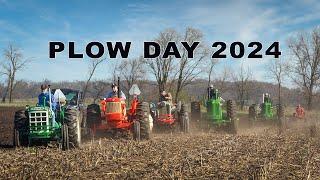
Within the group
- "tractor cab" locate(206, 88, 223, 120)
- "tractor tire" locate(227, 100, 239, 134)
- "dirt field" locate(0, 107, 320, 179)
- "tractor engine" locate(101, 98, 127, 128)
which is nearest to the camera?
"dirt field" locate(0, 107, 320, 179)

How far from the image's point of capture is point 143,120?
14.3 metres

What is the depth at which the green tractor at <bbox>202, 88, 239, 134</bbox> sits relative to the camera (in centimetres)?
1972

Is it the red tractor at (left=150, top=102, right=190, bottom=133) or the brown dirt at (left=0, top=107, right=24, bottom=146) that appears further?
the red tractor at (left=150, top=102, right=190, bottom=133)

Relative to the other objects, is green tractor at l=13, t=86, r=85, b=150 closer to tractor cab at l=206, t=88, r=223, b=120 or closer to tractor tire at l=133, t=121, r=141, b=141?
tractor tire at l=133, t=121, r=141, b=141

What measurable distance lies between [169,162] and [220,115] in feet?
37.9

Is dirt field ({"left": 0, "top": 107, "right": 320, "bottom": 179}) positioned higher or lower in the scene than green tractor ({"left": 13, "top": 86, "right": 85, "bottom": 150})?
lower

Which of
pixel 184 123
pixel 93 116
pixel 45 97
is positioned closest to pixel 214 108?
pixel 184 123

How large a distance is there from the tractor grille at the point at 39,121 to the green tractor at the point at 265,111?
15.9 m

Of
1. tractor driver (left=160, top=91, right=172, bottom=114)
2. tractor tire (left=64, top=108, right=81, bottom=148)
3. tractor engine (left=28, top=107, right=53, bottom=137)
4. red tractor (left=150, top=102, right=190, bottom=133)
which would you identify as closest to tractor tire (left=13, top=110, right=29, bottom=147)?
tractor engine (left=28, top=107, right=53, bottom=137)

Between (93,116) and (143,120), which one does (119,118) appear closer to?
(143,120)

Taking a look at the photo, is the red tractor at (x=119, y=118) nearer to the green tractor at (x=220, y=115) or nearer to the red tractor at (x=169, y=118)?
the red tractor at (x=169, y=118)

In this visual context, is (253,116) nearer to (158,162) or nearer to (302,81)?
(158,162)

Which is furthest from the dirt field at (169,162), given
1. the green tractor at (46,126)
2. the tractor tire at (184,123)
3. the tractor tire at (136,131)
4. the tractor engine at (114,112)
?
the tractor tire at (184,123)

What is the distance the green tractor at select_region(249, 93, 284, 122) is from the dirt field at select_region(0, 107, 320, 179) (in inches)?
556
